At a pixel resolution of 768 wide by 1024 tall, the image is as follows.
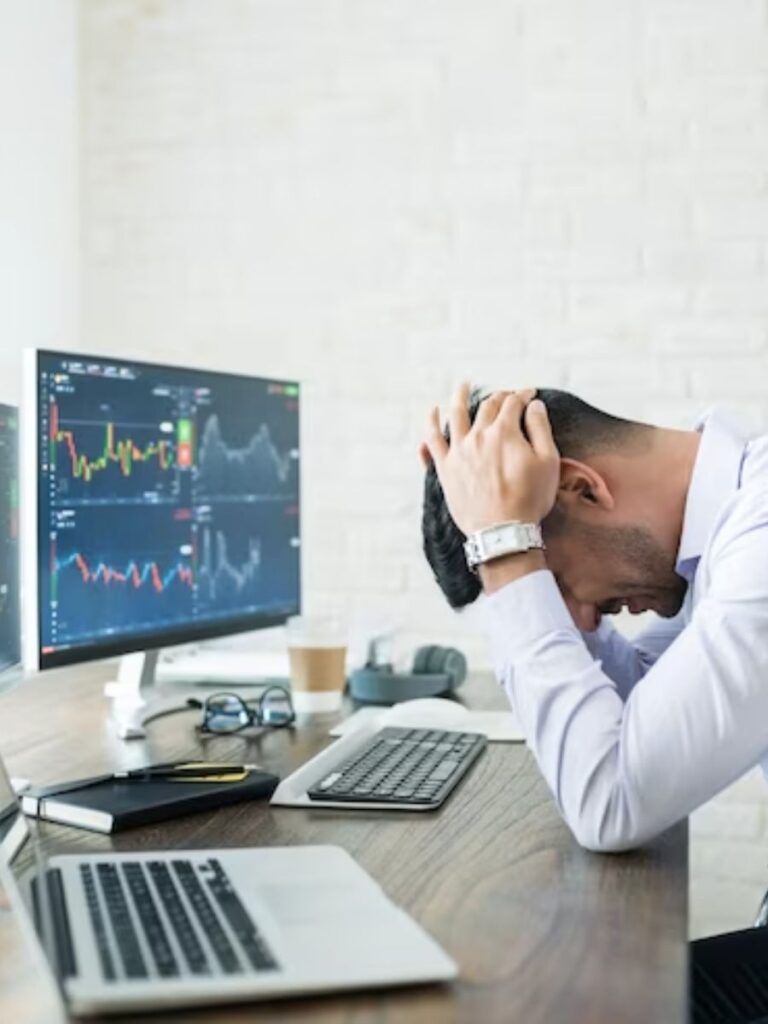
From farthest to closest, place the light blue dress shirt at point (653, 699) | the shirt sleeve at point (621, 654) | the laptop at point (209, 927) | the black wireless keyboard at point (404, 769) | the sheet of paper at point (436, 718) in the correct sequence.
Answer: the sheet of paper at point (436, 718)
the shirt sleeve at point (621, 654)
the black wireless keyboard at point (404, 769)
the light blue dress shirt at point (653, 699)
the laptop at point (209, 927)

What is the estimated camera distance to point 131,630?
187cm

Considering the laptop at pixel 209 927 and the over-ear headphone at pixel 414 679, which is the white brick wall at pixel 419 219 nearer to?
the over-ear headphone at pixel 414 679

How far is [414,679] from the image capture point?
210 centimetres

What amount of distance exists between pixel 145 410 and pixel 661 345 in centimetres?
107

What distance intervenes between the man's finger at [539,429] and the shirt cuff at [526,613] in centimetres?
12

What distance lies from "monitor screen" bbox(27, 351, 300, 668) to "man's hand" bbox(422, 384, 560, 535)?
0.51 meters

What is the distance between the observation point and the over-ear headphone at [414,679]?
2080mm

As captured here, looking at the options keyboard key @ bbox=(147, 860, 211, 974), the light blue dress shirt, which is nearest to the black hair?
the light blue dress shirt

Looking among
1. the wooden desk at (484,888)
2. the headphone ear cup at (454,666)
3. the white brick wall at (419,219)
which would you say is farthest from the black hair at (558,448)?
the white brick wall at (419,219)

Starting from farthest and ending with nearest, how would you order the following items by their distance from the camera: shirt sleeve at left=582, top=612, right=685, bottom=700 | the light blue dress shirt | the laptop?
1. shirt sleeve at left=582, top=612, right=685, bottom=700
2. the light blue dress shirt
3. the laptop

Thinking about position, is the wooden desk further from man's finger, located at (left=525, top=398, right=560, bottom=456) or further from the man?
man's finger, located at (left=525, top=398, right=560, bottom=456)

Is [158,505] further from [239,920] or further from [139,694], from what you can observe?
[239,920]

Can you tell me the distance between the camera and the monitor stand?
195 cm

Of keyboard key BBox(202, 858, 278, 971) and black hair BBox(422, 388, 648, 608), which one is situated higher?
black hair BBox(422, 388, 648, 608)
